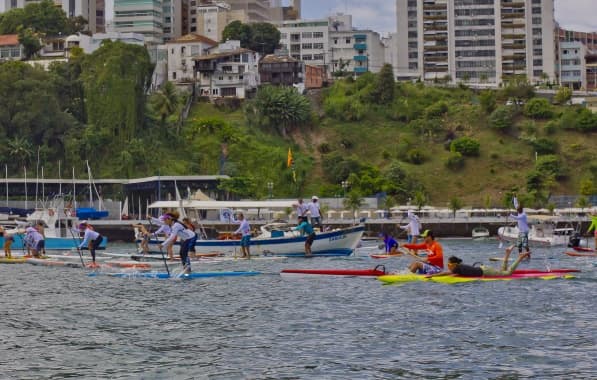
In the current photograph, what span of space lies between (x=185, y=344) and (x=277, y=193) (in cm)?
10580

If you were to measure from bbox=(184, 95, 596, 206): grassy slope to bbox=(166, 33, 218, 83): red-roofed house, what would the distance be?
15.1 m

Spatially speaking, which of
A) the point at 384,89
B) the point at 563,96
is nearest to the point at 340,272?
the point at 384,89

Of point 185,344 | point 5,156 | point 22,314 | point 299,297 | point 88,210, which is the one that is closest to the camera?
point 185,344

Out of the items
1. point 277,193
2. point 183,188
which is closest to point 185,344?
point 183,188

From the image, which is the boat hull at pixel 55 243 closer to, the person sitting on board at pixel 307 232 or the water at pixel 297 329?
the person sitting on board at pixel 307 232

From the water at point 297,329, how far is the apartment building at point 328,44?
479 feet

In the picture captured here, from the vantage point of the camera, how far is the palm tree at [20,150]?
420 ft

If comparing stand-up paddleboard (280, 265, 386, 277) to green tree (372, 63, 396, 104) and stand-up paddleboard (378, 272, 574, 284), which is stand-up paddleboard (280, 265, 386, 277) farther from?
green tree (372, 63, 396, 104)

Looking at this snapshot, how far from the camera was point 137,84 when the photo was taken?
134000 millimetres

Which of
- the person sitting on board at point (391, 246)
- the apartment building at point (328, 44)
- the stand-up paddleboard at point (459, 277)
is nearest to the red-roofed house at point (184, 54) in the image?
the apartment building at point (328, 44)

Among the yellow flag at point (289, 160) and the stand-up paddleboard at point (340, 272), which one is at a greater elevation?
the yellow flag at point (289, 160)

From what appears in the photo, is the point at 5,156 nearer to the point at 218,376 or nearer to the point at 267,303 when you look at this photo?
the point at 267,303

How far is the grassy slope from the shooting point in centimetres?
13138

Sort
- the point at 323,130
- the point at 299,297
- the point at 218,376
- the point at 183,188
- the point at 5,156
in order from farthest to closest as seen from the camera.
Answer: the point at 323,130
the point at 5,156
the point at 183,188
the point at 299,297
the point at 218,376
